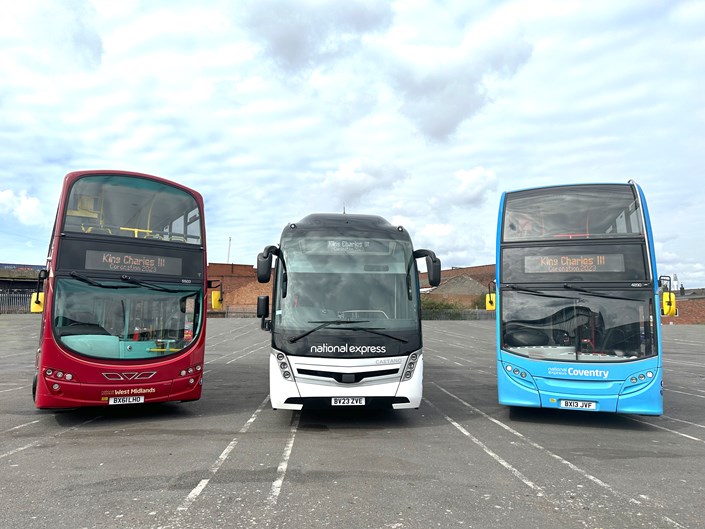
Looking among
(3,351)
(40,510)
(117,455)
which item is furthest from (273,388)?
(3,351)

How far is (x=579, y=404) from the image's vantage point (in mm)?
8289

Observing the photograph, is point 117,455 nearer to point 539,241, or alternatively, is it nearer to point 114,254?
point 114,254

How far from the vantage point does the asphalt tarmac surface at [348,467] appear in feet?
15.2

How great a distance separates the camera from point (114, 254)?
28.7 ft

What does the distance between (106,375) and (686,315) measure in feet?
199

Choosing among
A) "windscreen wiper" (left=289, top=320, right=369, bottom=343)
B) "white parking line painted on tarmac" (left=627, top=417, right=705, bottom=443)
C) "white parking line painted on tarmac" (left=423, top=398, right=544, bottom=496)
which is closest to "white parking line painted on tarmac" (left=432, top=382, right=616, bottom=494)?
"white parking line painted on tarmac" (left=423, top=398, right=544, bottom=496)

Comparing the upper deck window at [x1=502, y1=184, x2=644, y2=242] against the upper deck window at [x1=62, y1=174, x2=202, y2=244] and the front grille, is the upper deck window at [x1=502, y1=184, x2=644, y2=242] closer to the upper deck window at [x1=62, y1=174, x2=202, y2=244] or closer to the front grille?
the front grille

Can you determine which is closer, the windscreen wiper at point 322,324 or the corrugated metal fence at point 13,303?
the windscreen wiper at point 322,324

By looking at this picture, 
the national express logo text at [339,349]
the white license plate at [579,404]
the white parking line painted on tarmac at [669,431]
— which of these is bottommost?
the white parking line painted on tarmac at [669,431]

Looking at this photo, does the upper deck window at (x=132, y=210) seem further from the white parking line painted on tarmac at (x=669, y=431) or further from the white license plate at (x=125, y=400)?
the white parking line painted on tarmac at (x=669, y=431)

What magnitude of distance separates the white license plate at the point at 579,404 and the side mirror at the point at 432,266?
272cm

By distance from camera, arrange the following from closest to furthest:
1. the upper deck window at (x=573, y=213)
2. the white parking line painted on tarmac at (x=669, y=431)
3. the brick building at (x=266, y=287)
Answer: the white parking line painted on tarmac at (x=669, y=431) → the upper deck window at (x=573, y=213) → the brick building at (x=266, y=287)

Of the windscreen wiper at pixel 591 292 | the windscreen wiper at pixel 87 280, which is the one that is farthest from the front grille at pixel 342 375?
the windscreen wiper at pixel 87 280

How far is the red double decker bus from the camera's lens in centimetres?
826
